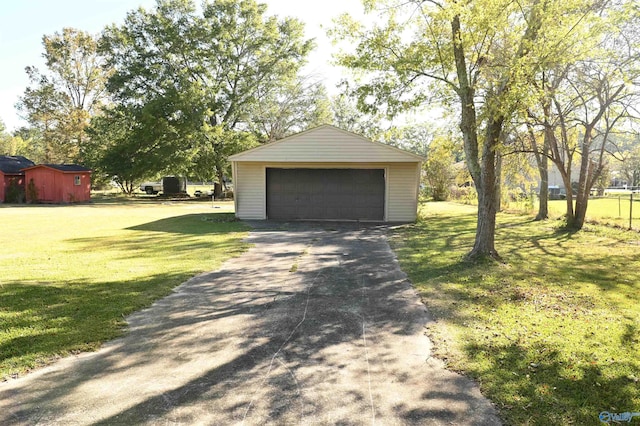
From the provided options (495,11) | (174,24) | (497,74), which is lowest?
(497,74)

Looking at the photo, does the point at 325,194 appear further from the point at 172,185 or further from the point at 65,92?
the point at 65,92

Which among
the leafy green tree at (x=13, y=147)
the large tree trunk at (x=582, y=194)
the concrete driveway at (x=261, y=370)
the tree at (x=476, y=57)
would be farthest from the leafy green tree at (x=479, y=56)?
the leafy green tree at (x=13, y=147)

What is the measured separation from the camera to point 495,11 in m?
8.41

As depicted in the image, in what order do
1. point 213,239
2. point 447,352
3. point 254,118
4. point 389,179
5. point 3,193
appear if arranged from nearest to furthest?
point 447,352, point 213,239, point 389,179, point 3,193, point 254,118

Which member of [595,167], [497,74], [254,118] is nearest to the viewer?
[497,74]

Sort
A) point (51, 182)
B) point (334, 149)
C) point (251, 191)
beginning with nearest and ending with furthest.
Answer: point (334, 149)
point (251, 191)
point (51, 182)

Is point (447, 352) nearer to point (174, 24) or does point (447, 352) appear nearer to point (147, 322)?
point (147, 322)

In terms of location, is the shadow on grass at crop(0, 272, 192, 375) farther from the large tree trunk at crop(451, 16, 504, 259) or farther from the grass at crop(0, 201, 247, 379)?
the large tree trunk at crop(451, 16, 504, 259)

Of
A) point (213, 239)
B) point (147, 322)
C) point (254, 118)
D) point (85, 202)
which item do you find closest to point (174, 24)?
point (254, 118)

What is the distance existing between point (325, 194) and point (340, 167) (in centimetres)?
130

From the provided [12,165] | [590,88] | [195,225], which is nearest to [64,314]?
[195,225]

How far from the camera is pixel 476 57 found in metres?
10.3

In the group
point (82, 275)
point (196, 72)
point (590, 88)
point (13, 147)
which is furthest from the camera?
point (13, 147)

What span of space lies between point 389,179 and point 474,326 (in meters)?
12.2
